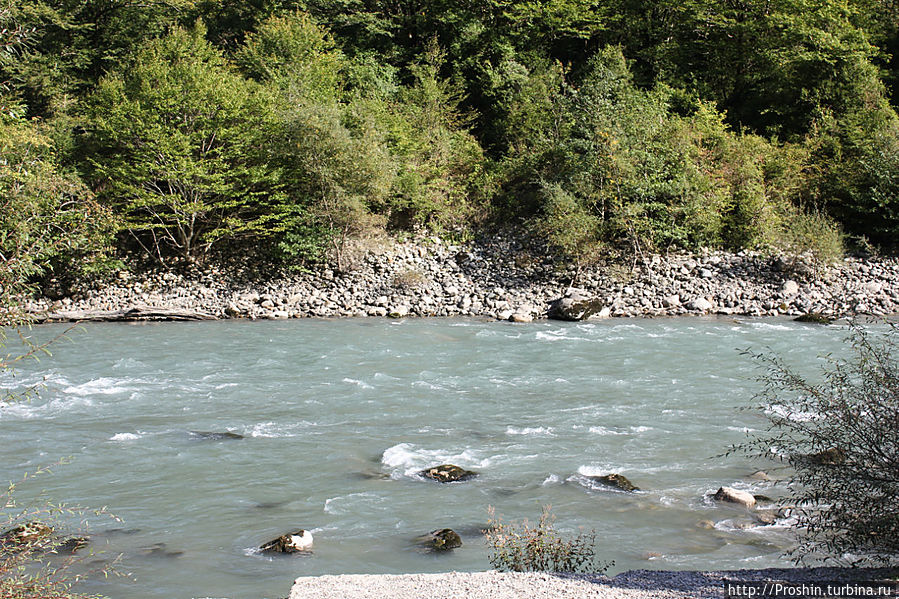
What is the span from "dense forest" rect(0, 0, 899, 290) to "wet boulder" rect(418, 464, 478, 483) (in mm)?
13697

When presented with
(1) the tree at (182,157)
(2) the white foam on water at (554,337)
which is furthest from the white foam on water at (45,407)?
(1) the tree at (182,157)

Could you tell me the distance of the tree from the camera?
70.2ft

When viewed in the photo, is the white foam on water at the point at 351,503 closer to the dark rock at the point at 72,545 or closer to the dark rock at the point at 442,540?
the dark rock at the point at 442,540

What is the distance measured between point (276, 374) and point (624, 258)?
1243cm

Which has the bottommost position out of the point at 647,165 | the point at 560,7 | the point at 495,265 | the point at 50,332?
the point at 50,332

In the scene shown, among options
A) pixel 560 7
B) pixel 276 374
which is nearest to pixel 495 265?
pixel 276 374

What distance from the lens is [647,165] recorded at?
2236 centimetres

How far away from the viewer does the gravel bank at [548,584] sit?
4289 millimetres

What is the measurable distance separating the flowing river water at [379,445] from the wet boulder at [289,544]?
0.40ft

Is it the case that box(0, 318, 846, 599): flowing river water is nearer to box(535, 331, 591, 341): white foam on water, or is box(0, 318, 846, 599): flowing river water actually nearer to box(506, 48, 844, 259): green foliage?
box(535, 331, 591, 341): white foam on water

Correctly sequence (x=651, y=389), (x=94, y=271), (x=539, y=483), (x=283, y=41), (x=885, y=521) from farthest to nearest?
(x=283, y=41)
(x=94, y=271)
(x=651, y=389)
(x=539, y=483)
(x=885, y=521)

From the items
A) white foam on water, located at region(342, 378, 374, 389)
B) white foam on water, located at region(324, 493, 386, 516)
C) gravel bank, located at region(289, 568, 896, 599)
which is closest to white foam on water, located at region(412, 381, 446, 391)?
white foam on water, located at region(342, 378, 374, 389)

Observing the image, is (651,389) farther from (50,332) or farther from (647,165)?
(50,332)

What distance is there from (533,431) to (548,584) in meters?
5.32
